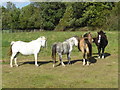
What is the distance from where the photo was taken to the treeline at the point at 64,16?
160ft

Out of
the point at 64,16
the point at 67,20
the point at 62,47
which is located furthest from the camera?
the point at 64,16

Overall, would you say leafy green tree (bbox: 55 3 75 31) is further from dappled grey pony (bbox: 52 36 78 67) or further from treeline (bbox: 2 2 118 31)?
dappled grey pony (bbox: 52 36 78 67)

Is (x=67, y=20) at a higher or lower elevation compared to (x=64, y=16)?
lower

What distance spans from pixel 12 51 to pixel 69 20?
4041 cm

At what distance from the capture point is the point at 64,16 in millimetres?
49625

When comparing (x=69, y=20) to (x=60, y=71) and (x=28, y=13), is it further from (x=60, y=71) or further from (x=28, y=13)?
(x=60, y=71)

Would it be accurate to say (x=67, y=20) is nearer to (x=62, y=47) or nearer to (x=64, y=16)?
(x=64, y=16)

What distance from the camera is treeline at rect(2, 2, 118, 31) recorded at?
→ 48.9 metres

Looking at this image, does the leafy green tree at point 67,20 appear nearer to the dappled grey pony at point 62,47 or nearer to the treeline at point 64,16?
the treeline at point 64,16

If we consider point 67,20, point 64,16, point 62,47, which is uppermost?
point 64,16

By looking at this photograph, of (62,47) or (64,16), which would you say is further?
(64,16)

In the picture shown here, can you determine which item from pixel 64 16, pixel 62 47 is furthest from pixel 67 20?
pixel 62 47

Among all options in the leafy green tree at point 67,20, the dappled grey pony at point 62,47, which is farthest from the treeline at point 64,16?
the dappled grey pony at point 62,47

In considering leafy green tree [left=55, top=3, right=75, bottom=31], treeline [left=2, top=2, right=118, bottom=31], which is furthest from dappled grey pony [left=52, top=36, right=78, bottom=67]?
leafy green tree [left=55, top=3, right=75, bottom=31]
